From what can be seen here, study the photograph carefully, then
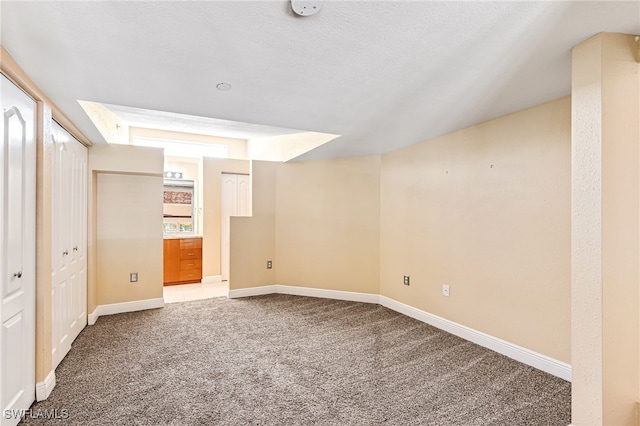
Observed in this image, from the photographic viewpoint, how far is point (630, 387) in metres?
1.62

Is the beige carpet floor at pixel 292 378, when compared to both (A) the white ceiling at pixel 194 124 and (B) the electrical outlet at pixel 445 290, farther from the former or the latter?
(A) the white ceiling at pixel 194 124

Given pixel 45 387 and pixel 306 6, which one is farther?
pixel 45 387

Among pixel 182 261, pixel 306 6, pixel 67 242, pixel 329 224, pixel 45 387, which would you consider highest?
pixel 306 6

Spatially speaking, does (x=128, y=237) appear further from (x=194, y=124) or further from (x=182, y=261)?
(x=194, y=124)

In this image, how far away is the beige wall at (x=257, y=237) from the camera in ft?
15.4

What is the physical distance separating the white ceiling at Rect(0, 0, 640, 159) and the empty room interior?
0.05ft

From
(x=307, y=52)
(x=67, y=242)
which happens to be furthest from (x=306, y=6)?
(x=67, y=242)

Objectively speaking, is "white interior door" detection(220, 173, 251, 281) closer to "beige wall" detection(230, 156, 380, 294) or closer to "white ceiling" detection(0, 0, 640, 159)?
"beige wall" detection(230, 156, 380, 294)

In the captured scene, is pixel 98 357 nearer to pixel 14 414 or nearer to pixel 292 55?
pixel 14 414

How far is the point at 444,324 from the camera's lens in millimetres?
3391

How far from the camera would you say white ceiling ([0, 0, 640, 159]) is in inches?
54.2

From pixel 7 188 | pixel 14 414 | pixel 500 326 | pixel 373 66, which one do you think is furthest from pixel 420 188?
pixel 14 414

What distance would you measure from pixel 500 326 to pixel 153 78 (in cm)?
345

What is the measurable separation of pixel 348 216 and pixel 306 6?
3.41 m
